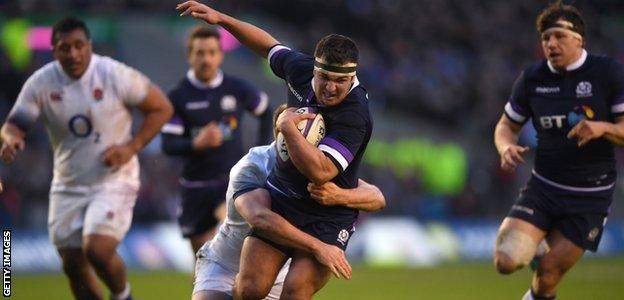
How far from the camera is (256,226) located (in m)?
8.08

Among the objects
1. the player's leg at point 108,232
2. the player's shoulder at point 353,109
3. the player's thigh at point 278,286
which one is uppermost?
the player's shoulder at point 353,109

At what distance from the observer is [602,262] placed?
21.2 metres

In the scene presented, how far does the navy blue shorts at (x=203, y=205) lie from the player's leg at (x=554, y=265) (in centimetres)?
410

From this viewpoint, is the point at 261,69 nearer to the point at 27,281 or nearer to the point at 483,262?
the point at 483,262

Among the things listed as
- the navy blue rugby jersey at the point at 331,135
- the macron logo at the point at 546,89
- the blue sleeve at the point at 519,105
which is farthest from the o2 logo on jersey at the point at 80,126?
the macron logo at the point at 546,89

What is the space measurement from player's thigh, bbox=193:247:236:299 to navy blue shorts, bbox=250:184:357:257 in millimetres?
445

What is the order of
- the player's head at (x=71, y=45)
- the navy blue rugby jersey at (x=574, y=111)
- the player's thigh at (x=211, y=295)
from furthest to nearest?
the player's head at (x=71, y=45)
the navy blue rugby jersey at (x=574, y=111)
the player's thigh at (x=211, y=295)

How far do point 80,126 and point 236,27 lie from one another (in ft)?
8.31

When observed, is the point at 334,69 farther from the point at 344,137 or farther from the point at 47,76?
the point at 47,76

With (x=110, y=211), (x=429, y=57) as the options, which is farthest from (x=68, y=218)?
(x=429, y=57)

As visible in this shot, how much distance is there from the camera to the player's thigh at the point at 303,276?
7.98 m

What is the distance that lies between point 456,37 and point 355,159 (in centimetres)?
2195

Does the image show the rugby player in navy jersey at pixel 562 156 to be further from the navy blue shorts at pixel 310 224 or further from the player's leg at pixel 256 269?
the player's leg at pixel 256 269

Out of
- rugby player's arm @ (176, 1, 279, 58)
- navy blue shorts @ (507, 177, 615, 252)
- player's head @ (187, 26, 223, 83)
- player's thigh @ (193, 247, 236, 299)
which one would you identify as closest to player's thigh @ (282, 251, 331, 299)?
player's thigh @ (193, 247, 236, 299)
